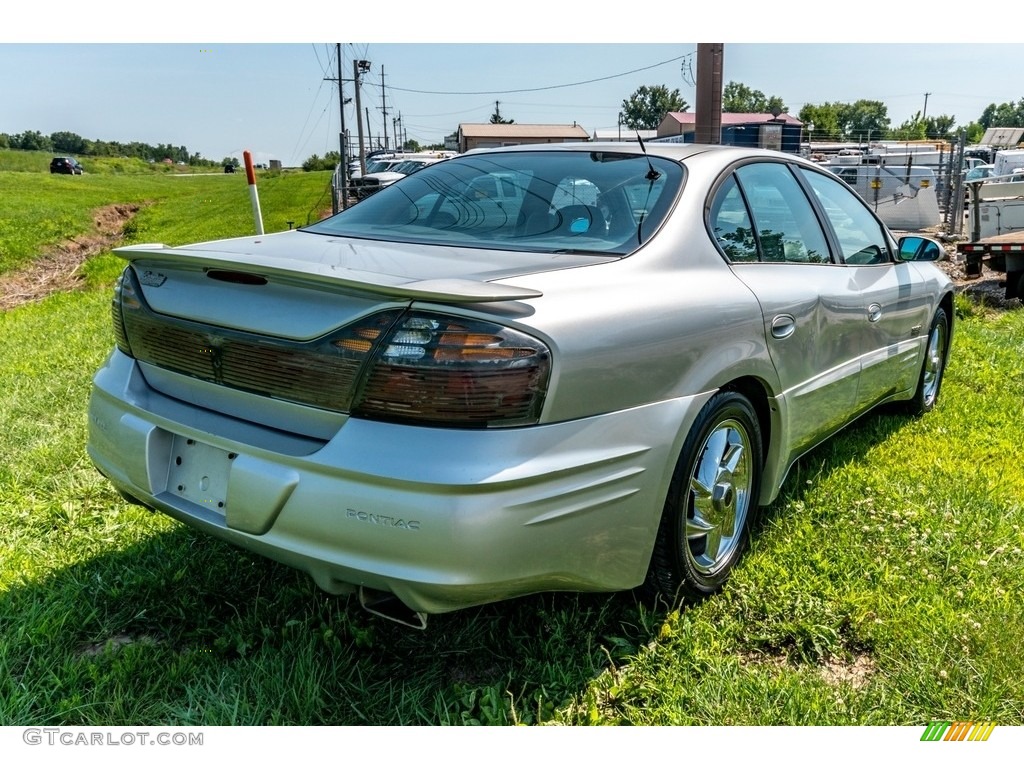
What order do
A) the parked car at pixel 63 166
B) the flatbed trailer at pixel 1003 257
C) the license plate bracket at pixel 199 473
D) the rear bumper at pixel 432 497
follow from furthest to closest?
the parked car at pixel 63 166 < the flatbed trailer at pixel 1003 257 < the license plate bracket at pixel 199 473 < the rear bumper at pixel 432 497

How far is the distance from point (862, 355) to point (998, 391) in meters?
2.31

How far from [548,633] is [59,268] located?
58.9 ft

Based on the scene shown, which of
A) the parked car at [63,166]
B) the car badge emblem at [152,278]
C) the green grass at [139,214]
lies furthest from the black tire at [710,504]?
the parked car at [63,166]

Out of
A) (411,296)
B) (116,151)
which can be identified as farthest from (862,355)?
(116,151)

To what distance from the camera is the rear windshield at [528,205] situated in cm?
273

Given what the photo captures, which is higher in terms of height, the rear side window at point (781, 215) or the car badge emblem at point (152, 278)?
the rear side window at point (781, 215)

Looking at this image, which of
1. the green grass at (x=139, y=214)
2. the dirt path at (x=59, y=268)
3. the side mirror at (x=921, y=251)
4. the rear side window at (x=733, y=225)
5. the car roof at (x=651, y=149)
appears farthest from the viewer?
the green grass at (x=139, y=214)

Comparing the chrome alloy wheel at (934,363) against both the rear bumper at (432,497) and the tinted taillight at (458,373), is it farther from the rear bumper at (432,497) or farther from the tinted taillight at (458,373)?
the tinted taillight at (458,373)

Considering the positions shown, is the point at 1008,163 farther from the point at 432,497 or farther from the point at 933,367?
the point at 432,497

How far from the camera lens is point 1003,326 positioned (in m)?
8.42

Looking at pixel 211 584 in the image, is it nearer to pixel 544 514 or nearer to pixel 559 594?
pixel 559 594
